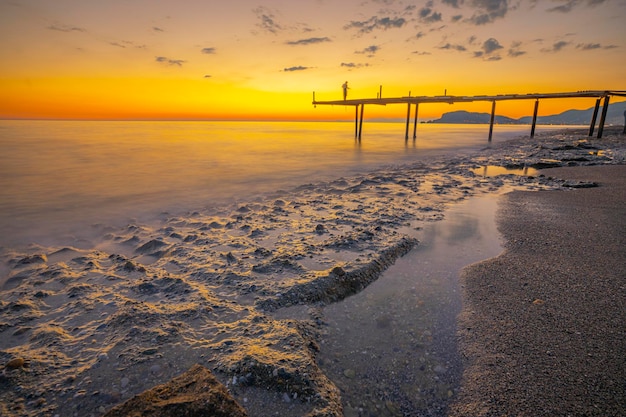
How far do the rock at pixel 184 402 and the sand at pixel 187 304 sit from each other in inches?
15.3

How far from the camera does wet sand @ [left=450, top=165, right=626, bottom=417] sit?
213 centimetres

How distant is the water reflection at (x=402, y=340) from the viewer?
7.34ft

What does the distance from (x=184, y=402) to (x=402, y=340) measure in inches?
76.4

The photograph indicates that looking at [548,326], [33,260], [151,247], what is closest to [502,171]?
[548,326]

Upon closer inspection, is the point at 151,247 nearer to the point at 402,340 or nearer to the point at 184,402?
the point at 184,402

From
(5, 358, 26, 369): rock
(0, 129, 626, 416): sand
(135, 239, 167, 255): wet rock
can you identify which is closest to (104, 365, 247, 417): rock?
(0, 129, 626, 416): sand

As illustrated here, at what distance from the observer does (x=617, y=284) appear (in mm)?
3588

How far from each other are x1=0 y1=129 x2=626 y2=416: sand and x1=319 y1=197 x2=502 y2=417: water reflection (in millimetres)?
170

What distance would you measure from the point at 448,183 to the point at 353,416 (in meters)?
10.4

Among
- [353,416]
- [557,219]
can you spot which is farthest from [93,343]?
[557,219]

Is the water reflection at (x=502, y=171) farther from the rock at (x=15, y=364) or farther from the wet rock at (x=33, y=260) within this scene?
the rock at (x=15, y=364)

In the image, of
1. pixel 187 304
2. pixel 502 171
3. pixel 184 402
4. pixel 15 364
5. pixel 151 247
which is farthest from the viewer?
pixel 502 171

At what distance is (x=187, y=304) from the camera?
134 inches

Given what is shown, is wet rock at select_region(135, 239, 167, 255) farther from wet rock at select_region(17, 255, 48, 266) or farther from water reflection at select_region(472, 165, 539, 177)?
water reflection at select_region(472, 165, 539, 177)
